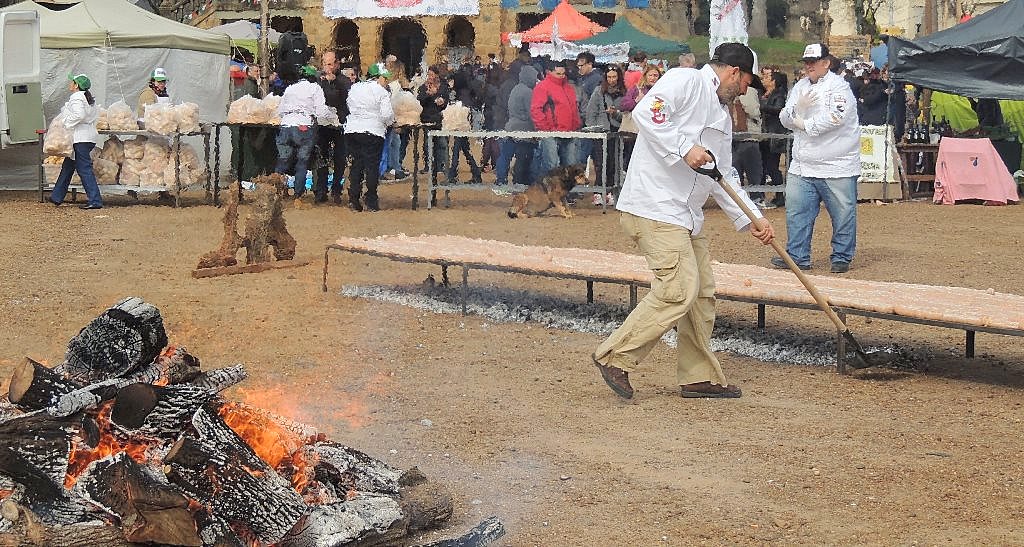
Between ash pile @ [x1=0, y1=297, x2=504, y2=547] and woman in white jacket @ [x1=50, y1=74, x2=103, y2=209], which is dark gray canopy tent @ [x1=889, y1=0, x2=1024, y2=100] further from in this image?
ash pile @ [x1=0, y1=297, x2=504, y2=547]

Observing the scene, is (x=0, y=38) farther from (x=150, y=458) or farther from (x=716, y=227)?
(x=150, y=458)

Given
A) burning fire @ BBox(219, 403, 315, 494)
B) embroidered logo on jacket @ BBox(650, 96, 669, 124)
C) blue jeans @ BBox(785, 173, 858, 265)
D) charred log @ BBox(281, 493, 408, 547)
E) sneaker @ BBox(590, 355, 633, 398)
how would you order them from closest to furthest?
charred log @ BBox(281, 493, 408, 547)
burning fire @ BBox(219, 403, 315, 494)
embroidered logo on jacket @ BBox(650, 96, 669, 124)
sneaker @ BBox(590, 355, 633, 398)
blue jeans @ BBox(785, 173, 858, 265)

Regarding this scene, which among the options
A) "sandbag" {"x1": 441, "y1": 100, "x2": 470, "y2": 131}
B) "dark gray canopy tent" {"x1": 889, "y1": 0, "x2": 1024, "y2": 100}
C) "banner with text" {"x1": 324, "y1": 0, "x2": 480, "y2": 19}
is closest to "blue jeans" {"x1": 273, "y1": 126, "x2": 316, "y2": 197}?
"sandbag" {"x1": 441, "y1": 100, "x2": 470, "y2": 131}

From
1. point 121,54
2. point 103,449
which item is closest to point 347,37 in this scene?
point 121,54

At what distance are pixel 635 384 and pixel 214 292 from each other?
4.54 metres

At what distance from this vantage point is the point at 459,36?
55.4 metres

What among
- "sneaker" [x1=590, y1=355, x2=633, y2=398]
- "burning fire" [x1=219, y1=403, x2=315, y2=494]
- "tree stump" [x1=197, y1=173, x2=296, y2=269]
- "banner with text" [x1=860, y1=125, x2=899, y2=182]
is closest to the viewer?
"burning fire" [x1=219, y1=403, x2=315, y2=494]

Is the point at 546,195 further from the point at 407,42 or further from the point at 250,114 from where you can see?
the point at 407,42

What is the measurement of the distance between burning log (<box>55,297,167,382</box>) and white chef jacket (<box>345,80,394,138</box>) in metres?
12.2

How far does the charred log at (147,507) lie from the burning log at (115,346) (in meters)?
0.94

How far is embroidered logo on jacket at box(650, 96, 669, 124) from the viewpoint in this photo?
22.8 feet

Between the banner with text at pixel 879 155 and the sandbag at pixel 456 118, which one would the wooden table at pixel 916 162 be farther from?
the sandbag at pixel 456 118

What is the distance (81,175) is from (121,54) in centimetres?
366

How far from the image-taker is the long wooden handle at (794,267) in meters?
7.15
